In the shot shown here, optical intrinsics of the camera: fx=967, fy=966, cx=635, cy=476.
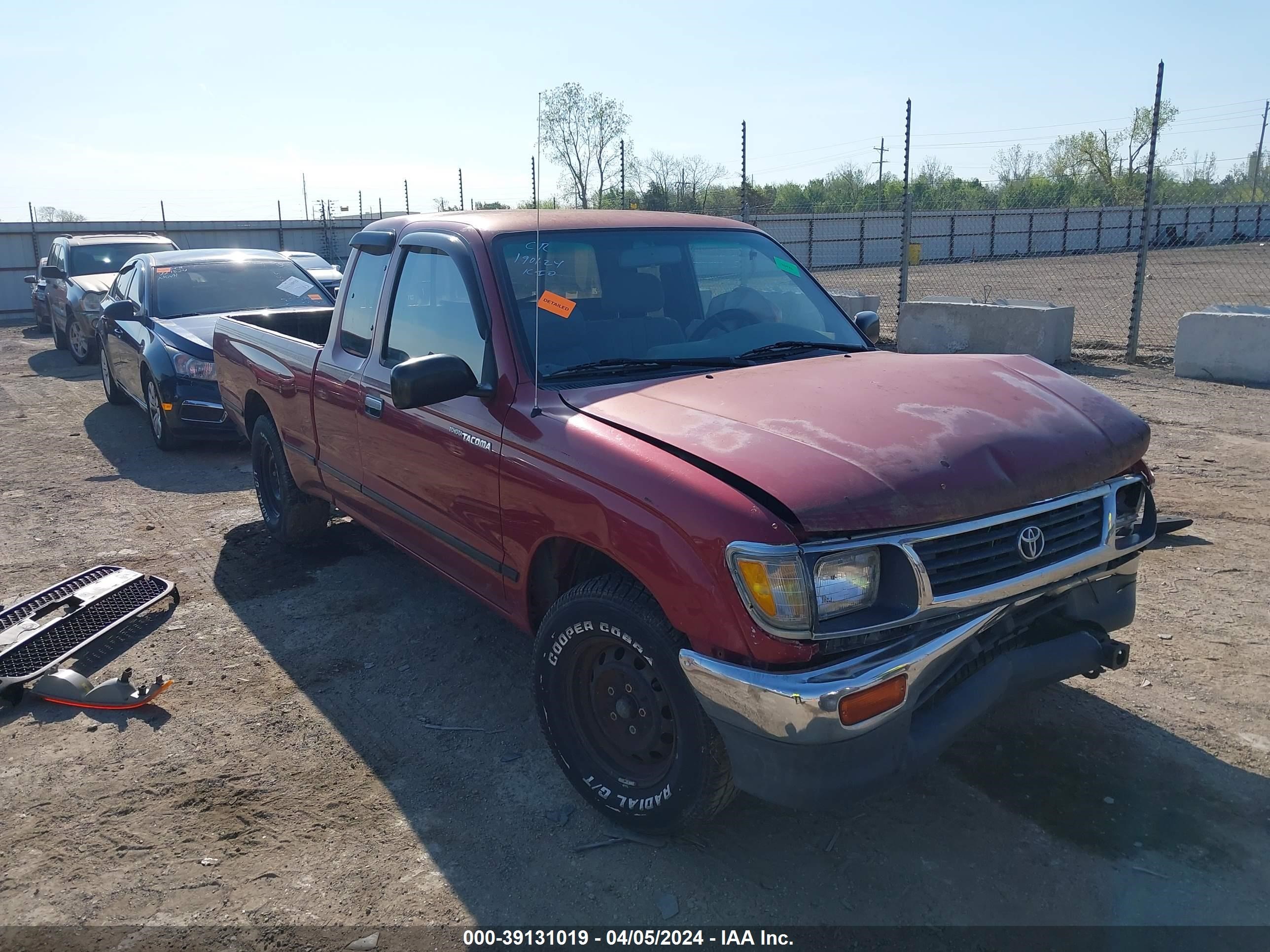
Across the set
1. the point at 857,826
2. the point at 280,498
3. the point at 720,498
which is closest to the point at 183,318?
the point at 280,498

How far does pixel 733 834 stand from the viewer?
3107mm

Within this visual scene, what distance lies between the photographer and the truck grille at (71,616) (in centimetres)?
429

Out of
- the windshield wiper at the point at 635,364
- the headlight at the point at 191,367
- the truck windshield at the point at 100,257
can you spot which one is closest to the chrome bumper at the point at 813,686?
the windshield wiper at the point at 635,364

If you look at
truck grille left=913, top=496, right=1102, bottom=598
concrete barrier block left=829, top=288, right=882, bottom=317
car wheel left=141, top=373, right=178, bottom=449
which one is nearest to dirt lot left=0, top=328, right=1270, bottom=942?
truck grille left=913, top=496, right=1102, bottom=598

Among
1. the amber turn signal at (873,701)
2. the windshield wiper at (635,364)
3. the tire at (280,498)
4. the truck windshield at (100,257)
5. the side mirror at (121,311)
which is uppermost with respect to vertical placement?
the truck windshield at (100,257)

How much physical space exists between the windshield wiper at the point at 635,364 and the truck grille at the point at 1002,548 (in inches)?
49.9

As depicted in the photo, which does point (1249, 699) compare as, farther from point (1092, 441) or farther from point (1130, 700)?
point (1092, 441)

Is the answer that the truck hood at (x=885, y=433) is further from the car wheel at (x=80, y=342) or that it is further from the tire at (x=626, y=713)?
the car wheel at (x=80, y=342)

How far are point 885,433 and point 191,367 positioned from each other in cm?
704

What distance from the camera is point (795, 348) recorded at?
155 inches

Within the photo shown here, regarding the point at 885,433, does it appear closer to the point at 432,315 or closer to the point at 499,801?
the point at 499,801

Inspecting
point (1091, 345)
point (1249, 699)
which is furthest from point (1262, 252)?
point (1249, 699)

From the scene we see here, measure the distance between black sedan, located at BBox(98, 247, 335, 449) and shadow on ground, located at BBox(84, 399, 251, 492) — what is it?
179 millimetres

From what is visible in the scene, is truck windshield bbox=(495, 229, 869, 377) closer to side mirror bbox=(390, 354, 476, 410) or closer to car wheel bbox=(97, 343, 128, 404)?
side mirror bbox=(390, 354, 476, 410)
